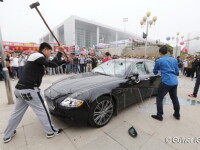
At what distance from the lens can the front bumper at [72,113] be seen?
6.08 feet

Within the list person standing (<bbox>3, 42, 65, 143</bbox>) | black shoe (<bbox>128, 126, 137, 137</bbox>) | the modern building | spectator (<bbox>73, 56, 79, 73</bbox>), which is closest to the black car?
person standing (<bbox>3, 42, 65, 143</bbox>)

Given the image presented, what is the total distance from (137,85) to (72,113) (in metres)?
1.83

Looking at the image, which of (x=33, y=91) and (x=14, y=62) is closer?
(x=33, y=91)

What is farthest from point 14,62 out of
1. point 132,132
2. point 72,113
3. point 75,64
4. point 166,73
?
point 166,73

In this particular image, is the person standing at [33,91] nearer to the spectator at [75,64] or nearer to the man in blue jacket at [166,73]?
the man in blue jacket at [166,73]

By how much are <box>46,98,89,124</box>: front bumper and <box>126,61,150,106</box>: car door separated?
1.19m

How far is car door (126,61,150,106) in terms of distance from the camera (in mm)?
2680

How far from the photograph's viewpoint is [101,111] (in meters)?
2.15

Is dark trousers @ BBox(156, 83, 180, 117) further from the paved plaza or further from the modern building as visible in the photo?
the modern building

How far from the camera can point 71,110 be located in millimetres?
1842

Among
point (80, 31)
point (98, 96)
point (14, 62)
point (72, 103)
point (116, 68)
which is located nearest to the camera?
point (72, 103)

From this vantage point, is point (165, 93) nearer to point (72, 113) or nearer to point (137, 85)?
point (137, 85)

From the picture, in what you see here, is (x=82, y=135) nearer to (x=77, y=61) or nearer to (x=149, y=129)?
(x=149, y=129)

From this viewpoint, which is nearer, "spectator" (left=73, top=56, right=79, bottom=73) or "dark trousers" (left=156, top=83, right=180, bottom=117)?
"dark trousers" (left=156, top=83, right=180, bottom=117)
